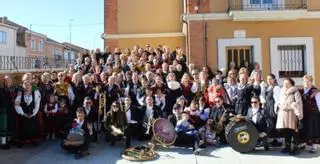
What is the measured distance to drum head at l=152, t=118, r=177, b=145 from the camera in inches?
314

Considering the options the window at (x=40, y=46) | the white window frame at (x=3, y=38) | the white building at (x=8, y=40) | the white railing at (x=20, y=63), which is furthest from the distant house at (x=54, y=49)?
the white railing at (x=20, y=63)

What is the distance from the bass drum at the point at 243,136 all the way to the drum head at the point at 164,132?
1274 millimetres

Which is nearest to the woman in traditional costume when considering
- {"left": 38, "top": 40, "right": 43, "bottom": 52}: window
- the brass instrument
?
the brass instrument

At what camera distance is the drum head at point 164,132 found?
7980 mm

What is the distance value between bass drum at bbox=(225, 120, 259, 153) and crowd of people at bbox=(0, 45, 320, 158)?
0.33m

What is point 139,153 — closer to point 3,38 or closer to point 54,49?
point 3,38

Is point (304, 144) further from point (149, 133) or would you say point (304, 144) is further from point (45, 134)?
point (45, 134)

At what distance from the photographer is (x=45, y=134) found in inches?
345

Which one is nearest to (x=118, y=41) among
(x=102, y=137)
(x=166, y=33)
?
(x=166, y=33)

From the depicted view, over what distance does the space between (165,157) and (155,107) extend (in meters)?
1.57

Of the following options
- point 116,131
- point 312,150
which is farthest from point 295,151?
point 116,131

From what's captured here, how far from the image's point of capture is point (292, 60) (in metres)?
12.1

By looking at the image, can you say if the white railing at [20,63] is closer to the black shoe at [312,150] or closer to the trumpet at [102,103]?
the trumpet at [102,103]

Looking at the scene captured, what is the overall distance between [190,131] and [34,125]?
11.7ft
